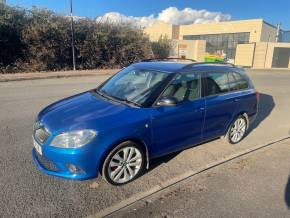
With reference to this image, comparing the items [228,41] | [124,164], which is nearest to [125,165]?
[124,164]

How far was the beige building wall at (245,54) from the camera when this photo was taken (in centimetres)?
4156

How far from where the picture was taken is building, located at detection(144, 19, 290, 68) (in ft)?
112

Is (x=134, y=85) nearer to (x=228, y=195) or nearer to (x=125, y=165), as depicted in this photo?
(x=125, y=165)

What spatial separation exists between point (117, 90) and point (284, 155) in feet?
11.0

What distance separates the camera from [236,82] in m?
5.34

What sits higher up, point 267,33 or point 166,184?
point 267,33

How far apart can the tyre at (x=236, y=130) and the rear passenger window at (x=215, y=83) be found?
80cm

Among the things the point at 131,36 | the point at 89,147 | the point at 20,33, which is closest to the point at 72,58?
the point at 20,33

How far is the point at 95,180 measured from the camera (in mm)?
3766

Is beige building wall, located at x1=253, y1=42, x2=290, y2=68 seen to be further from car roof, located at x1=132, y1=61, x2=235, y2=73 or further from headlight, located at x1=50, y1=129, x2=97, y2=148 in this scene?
headlight, located at x1=50, y1=129, x2=97, y2=148

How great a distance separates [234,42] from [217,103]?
54.8m

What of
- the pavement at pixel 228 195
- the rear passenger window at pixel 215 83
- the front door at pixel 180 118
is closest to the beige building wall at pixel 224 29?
the rear passenger window at pixel 215 83

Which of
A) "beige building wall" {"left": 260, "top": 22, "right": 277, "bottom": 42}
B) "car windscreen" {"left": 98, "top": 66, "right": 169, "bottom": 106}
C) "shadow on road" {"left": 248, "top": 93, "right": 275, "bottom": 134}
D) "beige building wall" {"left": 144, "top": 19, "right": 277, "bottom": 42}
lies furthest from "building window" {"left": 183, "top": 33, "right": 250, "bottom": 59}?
"car windscreen" {"left": 98, "top": 66, "right": 169, "bottom": 106}

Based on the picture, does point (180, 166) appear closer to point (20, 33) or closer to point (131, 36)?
point (20, 33)
